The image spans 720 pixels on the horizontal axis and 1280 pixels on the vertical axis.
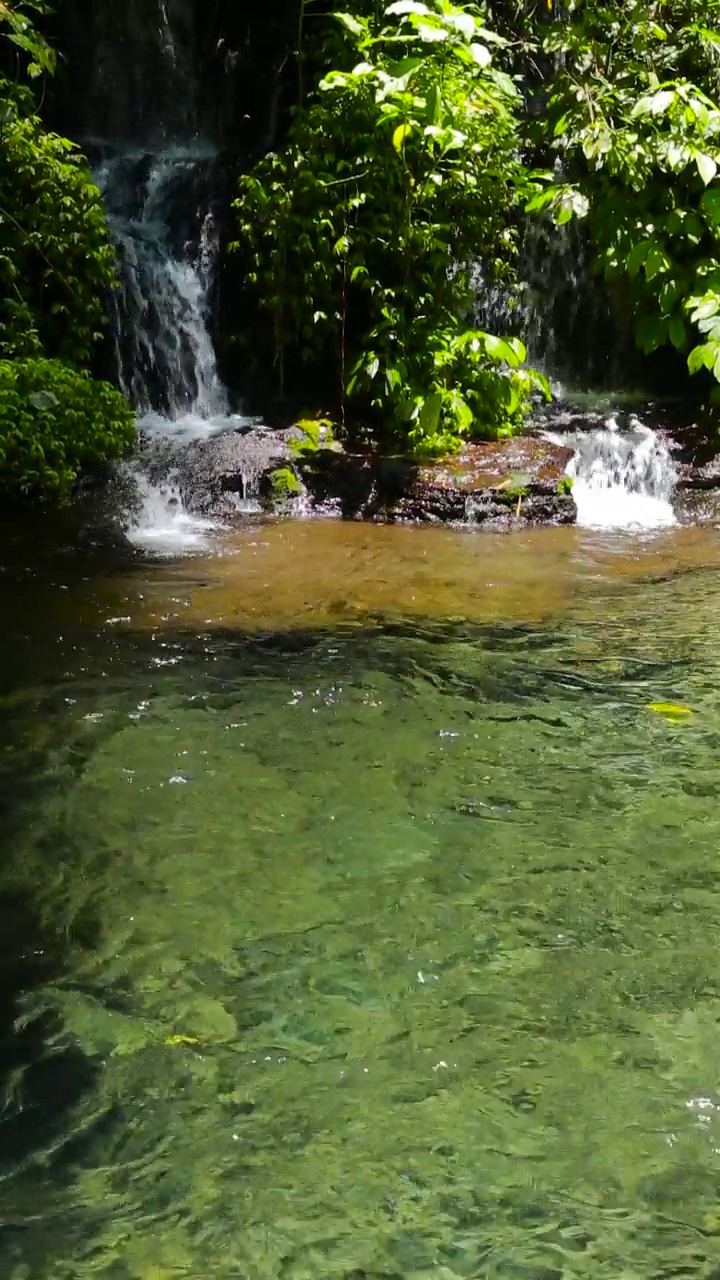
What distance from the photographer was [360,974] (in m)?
2.33

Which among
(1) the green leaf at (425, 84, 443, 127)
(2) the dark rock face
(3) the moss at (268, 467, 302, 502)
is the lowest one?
(3) the moss at (268, 467, 302, 502)

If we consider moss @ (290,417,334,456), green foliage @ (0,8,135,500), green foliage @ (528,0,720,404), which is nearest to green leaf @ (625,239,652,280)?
green foliage @ (528,0,720,404)

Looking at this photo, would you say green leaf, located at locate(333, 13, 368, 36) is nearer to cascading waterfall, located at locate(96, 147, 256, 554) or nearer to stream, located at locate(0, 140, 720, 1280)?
cascading waterfall, located at locate(96, 147, 256, 554)

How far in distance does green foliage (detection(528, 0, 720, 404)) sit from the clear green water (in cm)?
469

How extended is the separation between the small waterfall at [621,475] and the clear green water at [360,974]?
3983 mm

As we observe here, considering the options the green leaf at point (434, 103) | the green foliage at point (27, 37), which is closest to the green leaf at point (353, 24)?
the green leaf at point (434, 103)

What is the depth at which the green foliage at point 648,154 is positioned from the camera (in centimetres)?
734

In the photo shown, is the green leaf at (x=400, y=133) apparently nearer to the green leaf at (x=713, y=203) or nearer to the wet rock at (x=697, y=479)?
the green leaf at (x=713, y=203)

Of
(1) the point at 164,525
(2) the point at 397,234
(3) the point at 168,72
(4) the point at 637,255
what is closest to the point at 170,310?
(2) the point at 397,234

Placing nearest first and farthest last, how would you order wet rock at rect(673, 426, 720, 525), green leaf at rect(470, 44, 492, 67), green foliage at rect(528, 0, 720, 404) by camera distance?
green leaf at rect(470, 44, 492, 67) < green foliage at rect(528, 0, 720, 404) < wet rock at rect(673, 426, 720, 525)

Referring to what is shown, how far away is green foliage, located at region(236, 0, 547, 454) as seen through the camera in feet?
24.9

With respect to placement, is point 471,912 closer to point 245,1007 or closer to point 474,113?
point 245,1007

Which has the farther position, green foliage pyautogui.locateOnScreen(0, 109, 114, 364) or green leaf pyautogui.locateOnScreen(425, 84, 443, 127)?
green foliage pyautogui.locateOnScreen(0, 109, 114, 364)

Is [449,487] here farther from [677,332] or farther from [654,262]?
[654,262]
